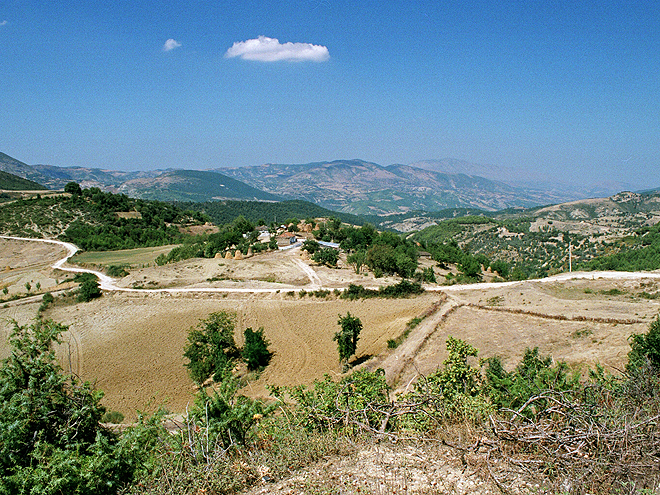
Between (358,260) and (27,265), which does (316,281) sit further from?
(27,265)

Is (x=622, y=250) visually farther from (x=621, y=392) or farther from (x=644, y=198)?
(x=644, y=198)

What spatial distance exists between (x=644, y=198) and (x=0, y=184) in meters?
246

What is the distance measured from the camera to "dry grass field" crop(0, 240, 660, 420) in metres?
23.4

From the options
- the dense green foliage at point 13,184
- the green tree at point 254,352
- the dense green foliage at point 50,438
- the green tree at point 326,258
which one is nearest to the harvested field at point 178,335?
the green tree at point 254,352

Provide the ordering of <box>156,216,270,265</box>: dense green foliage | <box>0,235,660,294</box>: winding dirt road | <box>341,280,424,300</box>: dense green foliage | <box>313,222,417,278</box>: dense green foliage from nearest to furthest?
<box>0,235,660,294</box>: winding dirt road < <box>341,280,424,300</box>: dense green foliage < <box>313,222,417,278</box>: dense green foliage < <box>156,216,270,265</box>: dense green foliage

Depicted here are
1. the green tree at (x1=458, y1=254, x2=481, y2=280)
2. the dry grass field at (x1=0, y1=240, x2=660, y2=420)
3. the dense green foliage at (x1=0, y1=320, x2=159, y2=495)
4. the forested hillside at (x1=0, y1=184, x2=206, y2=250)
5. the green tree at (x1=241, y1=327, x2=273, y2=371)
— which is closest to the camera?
the dense green foliage at (x1=0, y1=320, x2=159, y2=495)

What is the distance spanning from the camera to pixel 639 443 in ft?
17.9

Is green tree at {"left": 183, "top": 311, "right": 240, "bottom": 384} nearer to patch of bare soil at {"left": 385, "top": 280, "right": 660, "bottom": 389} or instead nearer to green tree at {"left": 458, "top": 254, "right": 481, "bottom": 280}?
patch of bare soil at {"left": 385, "top": 280, "right": 660, "bottom": 389}

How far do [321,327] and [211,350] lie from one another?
10.6 meters

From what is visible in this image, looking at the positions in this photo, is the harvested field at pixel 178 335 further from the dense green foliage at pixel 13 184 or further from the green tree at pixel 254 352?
the dense green foliage at pixel 13 184

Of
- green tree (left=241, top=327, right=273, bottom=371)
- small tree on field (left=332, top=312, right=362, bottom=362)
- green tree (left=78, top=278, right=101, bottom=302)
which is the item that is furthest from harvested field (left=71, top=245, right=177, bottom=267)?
small tree on field (left=332, top=312, right=362, bottom=362)

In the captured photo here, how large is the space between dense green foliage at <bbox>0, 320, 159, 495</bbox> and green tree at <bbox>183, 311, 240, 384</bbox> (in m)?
15.8

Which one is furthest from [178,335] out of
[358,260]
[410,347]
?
[358,260]

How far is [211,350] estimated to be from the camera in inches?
1069
